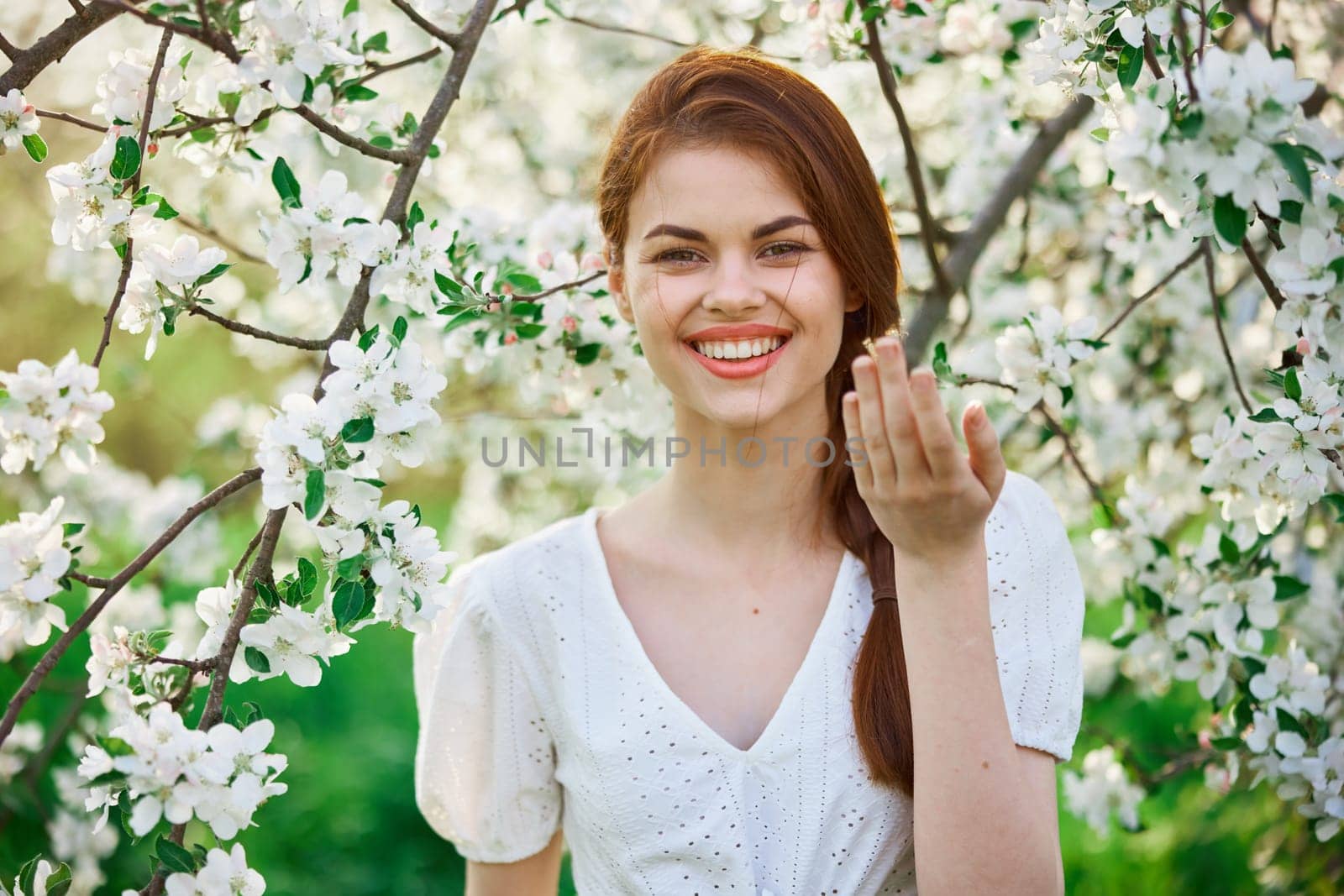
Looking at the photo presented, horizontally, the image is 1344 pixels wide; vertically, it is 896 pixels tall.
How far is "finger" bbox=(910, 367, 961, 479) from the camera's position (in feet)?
3.33

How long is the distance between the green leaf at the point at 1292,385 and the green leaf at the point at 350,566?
1026 mm

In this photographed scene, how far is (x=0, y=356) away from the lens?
7012 millimetres

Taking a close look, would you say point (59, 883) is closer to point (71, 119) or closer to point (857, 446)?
point (71, 119)

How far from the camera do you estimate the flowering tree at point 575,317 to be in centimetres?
105

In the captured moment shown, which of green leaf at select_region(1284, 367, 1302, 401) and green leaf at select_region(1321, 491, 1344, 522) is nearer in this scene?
green leaf at select_region(1284, 367, 1302, 401)

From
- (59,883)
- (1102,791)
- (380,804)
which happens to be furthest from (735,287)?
(380,804)

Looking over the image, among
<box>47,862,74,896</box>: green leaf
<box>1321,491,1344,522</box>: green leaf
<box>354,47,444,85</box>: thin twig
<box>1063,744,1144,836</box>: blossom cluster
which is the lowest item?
<box>47,862,74,896</box>: green leaf

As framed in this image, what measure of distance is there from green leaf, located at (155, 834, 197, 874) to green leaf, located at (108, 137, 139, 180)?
68cm

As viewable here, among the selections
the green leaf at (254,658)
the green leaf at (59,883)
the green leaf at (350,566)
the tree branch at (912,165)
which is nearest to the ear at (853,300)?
the tree branch at (912,165)

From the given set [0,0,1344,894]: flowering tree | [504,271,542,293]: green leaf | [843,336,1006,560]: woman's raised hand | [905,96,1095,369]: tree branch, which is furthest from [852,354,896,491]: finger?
[905,96,1095,369]: tree branch

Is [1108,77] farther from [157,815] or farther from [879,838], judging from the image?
[157,815]

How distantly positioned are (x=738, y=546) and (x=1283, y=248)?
0.83 metres

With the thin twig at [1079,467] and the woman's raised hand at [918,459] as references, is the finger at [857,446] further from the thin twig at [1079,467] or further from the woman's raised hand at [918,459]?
the thin twig at [1079,467]

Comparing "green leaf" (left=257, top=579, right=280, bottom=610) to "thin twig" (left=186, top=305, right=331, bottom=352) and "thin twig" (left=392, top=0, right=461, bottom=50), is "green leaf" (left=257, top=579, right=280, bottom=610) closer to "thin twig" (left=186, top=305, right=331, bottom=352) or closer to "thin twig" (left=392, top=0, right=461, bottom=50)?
"thin twig" (left=186, top=305, right=331, bottom=352)
